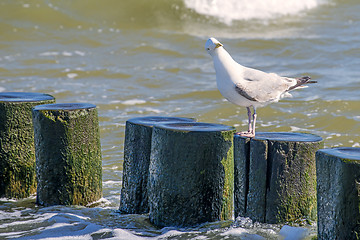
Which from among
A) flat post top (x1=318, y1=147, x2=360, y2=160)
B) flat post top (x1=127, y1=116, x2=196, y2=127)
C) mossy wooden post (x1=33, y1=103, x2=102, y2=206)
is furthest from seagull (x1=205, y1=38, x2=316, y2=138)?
mossy wooden post (x1=33, y1=103, x2=102, y2=206)

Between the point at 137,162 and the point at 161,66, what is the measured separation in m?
9.09

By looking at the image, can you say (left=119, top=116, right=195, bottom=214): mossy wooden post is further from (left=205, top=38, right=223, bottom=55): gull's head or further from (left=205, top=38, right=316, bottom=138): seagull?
(left=205, top=38, right=223, bottom=55): gull's head

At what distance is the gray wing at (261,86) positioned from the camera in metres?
4.64

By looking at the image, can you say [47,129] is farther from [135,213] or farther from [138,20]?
[138,20]

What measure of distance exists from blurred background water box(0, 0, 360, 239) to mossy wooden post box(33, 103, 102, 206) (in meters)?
0.17

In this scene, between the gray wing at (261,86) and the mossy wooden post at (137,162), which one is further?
the mossy wooden post at (137,162)

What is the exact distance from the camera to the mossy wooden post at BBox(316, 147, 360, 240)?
343 centimetres

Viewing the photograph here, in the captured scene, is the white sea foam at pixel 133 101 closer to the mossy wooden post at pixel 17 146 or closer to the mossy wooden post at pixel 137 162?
the mossy wooden post at pixel 17 146

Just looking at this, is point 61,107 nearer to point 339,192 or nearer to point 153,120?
point 153,120

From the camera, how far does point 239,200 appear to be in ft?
14.4

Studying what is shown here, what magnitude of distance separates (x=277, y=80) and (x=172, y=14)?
47.1 feet

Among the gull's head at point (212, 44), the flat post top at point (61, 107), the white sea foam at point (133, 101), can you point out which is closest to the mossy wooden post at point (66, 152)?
the flat post top at point (61, 107)

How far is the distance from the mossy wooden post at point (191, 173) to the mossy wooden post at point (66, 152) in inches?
36.9

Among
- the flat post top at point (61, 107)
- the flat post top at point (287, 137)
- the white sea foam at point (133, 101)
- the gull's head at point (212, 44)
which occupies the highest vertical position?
the gull's head at point (212, 44)
